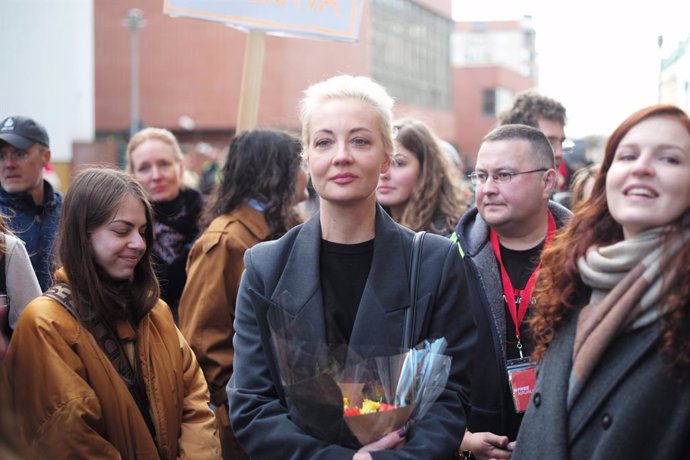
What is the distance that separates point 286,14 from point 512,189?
2364 mm

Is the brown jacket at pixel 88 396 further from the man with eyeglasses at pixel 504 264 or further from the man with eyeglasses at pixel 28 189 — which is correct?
the man with eyeglasses at pixel 28 189

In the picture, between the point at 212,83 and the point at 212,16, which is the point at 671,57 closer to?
the point at 212,16

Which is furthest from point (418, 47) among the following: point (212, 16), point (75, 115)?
point (212, 16)

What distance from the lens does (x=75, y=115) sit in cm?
2898

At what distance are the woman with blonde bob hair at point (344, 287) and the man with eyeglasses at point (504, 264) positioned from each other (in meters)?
0.67

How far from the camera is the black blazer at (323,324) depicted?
2820 millimetres

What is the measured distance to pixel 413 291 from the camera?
3.01 m

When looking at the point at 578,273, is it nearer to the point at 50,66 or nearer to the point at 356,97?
the point at 356,97

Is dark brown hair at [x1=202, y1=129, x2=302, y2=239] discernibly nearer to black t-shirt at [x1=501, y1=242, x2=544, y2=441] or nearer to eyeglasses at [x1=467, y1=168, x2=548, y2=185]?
eyeglasses at [x1=467, y1=168, x2=548, y2=185]

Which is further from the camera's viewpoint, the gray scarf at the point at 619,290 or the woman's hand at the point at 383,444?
the woman's hand at the point at 383,444

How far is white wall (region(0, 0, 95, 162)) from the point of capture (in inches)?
941

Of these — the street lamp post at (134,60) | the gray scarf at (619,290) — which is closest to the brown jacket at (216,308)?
the gray scarf at (619,290)

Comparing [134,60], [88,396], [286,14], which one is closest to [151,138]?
[286,14]

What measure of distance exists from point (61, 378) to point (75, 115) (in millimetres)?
27464
